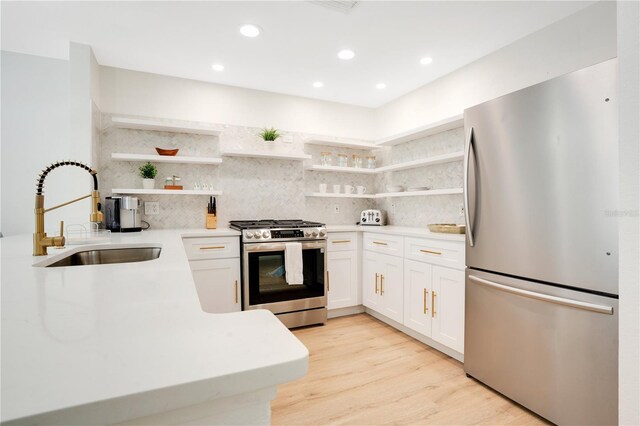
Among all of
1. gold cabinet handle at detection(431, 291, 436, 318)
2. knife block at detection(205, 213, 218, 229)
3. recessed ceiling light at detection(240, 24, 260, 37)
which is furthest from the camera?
knife block at detection(205, 213, 218, 229)

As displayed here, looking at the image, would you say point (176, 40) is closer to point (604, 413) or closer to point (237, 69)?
point (237, 69)

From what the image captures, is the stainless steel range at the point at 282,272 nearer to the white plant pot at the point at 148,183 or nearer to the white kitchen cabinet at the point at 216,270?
the white kitchen cabinet at the point at 216,270

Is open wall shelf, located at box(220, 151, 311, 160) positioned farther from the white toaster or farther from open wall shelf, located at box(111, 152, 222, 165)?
the white toaster

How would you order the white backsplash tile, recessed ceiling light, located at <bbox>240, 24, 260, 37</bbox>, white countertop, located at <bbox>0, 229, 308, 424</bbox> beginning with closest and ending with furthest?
white countertop, located at <bbox>0, 229, 308, 424</bbox>
recessed ceiling light, located at <bbox>240, 24, 260, 37</bbox>
the white backsplash tile

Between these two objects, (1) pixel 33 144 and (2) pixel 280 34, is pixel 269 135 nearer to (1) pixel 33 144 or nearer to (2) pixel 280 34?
(2) pixel 280 34

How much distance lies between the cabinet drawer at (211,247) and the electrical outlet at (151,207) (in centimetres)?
64

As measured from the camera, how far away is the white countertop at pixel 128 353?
39 centimetres

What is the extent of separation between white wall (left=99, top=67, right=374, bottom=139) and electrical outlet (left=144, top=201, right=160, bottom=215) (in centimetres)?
88

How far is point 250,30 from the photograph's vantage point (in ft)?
7.94

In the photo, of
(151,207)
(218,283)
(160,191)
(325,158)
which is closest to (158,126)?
(160,191)

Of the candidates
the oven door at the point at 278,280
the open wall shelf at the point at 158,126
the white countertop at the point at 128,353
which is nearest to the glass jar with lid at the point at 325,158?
the oven door at the point at 278,280

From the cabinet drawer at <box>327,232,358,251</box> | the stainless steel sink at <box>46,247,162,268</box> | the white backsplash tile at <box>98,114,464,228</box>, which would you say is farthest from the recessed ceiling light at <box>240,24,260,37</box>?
the cabinet drawer at <box>327,232,358,251</box>

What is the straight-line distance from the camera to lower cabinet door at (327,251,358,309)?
3439 mm

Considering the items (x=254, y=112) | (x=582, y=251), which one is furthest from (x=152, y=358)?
(x=254, y=112)
